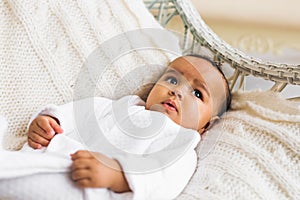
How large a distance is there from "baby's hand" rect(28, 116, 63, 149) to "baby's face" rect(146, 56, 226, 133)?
8.2 inches

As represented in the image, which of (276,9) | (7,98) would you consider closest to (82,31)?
(7,98)

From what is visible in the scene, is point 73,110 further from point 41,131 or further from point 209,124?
point 209,124

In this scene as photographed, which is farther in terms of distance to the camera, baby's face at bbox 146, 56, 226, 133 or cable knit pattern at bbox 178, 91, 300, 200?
baby's face at bbox 146, 56, 226, 133

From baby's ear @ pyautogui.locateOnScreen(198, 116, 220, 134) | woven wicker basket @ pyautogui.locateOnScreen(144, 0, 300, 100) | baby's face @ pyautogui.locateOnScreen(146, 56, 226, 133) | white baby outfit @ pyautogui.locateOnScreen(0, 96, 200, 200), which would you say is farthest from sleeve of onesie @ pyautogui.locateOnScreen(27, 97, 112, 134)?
woven wicker basket @ pyautogui.locateOnScreen(144, 0, 300, 100)

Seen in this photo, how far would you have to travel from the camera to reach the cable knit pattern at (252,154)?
Answer: 1.01 metres

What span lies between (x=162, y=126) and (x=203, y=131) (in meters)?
0.14

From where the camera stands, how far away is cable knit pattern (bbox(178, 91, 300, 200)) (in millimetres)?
1007

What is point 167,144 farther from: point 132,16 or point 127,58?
point 132,16

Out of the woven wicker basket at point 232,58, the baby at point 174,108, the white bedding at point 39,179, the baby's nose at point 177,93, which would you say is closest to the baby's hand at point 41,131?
the baby at point 174,108

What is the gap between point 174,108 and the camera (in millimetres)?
1117

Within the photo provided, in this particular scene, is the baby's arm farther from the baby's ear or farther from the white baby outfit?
the baby's ear

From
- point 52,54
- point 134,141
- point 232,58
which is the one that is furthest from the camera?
point 232,58

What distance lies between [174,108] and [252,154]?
18cm

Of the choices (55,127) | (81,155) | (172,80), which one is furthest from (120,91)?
(81,155)
